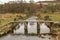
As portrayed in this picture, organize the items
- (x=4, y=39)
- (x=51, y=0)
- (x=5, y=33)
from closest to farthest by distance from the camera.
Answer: (x=4, y=39) < (x=5, y=33) < (x=51, y=0)

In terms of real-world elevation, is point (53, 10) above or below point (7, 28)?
below

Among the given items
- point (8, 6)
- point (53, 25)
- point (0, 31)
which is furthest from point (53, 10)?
point (0, 31)

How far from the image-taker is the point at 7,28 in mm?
24188

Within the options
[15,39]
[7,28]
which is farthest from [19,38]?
[7,28]

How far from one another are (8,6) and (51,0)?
2435 centimetres

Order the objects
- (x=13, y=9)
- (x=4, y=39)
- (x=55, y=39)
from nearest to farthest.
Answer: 1. (x=55, y=39)
2. (x=4, y=39)
3. (x=13, y=9)

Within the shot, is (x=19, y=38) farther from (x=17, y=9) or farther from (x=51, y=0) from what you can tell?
(x=51, y=0)

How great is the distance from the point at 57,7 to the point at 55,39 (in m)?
40.6

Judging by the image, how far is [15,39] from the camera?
20.4m

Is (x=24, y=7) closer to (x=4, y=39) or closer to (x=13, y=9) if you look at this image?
(x=13, y=9)

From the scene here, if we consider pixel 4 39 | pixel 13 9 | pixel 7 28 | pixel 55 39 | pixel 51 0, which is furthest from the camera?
pixel 51 0

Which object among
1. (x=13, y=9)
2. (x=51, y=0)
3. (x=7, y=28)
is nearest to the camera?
(x=7, y=28)

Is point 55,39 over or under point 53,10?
over

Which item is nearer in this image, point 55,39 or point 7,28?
point 55,39
